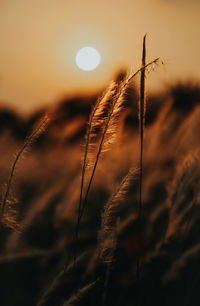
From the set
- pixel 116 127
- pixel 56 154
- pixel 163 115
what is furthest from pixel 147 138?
pixel 116 127

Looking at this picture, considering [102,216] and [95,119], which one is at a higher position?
[95,119]

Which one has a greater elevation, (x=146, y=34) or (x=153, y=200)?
(x=146, y=34)

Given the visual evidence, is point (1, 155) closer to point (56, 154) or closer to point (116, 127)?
point (56, 154)

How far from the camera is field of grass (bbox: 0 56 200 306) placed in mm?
586

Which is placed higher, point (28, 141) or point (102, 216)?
point (28, 141)

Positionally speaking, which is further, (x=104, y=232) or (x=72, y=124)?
(x=72, y=124)

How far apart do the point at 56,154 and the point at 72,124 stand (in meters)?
0.14

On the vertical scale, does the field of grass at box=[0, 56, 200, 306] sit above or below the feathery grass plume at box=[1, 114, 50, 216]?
below

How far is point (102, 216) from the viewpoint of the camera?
23.2 inches

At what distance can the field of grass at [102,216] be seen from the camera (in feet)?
1.92

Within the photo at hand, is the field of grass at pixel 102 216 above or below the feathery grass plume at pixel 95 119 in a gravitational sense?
below

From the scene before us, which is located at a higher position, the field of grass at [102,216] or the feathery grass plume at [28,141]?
the feathery grass plume at [28,141]

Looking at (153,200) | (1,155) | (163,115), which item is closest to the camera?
(1,155)

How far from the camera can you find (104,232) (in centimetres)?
58
